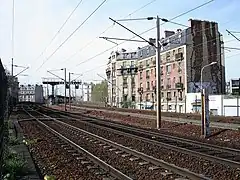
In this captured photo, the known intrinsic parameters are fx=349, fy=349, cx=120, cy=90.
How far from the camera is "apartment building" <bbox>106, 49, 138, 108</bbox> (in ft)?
319

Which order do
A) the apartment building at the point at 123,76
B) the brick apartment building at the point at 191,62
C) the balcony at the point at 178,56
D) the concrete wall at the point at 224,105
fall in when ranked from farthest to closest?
the apartment building at the point at 123,76, the balcony at the point at 178,56, the brick apartment building at the point at 191,62, the concrete wall at the point at 224,105

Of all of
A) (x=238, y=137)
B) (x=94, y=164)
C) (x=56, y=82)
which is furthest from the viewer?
(x=56, y=82)

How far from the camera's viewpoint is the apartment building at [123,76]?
319ft

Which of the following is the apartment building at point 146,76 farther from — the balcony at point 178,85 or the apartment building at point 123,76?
the balcony at point 178,85

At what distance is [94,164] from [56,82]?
103m

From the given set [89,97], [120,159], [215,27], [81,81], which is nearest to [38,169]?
[120,159]

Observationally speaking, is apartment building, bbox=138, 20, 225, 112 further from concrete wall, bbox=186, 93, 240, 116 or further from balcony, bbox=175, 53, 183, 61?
concrete wall, bbox=186, 93, 240, 116

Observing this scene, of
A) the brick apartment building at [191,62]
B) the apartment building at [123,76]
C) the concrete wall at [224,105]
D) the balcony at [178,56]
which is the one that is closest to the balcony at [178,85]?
the brick apartment building at [191,62]

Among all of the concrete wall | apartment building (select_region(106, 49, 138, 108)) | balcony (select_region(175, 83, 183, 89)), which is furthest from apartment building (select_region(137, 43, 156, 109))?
the concrete wall

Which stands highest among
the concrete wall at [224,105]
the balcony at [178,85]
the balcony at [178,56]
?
the balcony at [178,56]

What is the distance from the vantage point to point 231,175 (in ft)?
31.6

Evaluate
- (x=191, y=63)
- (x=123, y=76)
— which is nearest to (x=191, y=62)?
(x=191, y=63)

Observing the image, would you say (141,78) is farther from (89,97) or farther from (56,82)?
(89,97)

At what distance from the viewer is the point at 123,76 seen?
10400 cm
